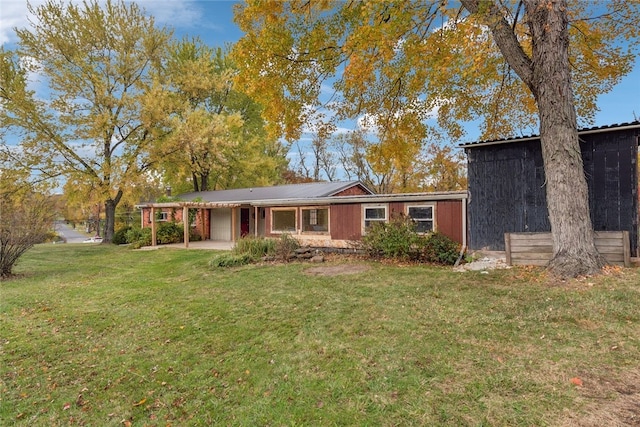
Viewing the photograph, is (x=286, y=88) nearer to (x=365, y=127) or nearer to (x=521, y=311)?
(x=365, y=127)

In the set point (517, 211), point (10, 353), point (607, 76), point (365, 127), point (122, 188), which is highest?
point (607, 76)

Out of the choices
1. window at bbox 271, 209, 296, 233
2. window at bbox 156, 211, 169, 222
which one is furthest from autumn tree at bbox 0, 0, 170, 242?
window at bbox 271, 209, 296, 233

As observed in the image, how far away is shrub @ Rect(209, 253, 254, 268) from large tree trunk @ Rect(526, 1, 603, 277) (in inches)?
326

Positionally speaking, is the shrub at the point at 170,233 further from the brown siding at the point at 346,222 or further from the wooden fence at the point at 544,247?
the wooden fence at the point at 544,247

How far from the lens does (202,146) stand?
21.2 meters

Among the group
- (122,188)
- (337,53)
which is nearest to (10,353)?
(337,53)

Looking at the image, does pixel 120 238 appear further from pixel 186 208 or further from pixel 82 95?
pixel 82 95

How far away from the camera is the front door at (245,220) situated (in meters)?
20.3

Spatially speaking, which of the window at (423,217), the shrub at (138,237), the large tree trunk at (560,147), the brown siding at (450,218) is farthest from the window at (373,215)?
the shrub at (138,237)

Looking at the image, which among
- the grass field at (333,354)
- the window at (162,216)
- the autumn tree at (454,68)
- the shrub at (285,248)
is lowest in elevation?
the grass field at (333,354)

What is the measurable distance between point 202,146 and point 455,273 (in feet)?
58.5

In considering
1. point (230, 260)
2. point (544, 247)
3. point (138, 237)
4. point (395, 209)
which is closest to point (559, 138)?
point (544, 247)

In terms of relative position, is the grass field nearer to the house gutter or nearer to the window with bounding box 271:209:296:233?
the house gutter

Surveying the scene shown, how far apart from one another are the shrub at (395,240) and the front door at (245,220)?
35.1 feet
